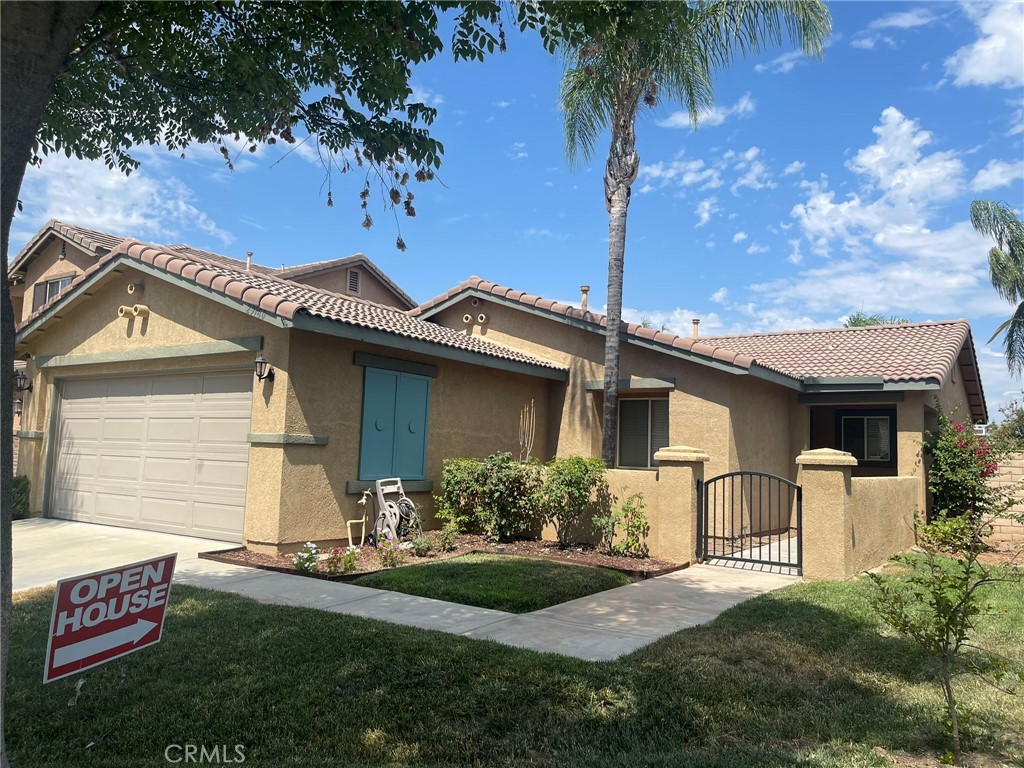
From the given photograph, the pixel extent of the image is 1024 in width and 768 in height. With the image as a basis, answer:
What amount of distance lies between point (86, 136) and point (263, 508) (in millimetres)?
5112

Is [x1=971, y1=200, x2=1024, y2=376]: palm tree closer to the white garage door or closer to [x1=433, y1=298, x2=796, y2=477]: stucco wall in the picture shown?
[x1=433, y1=298, x2=796, y2=477]: stucco wall

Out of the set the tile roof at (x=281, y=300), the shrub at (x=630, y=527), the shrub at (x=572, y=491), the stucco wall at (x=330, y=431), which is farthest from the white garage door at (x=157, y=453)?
the shrub at (x=630, y=527)

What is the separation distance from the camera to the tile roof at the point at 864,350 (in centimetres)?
1402

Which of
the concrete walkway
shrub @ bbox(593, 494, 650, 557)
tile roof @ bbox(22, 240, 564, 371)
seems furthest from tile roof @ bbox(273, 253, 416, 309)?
shrub @ bbox(593, 494, 650, 557)

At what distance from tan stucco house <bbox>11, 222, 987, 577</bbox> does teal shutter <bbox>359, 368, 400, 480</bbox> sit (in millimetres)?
33

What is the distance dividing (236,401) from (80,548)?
119 inches

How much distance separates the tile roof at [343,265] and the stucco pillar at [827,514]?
2002 centimetres

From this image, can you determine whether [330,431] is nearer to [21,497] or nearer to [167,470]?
[167,470]

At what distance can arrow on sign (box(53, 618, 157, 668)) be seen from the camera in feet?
13.7

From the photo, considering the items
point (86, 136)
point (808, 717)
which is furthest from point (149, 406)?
point (808, 717)

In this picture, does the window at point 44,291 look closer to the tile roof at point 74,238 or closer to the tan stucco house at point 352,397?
the tile roof at point 74,238

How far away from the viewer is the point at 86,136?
25.9 feet

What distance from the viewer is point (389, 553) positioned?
31.9 feet

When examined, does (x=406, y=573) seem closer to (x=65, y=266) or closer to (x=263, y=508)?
(x=263, y=508)
